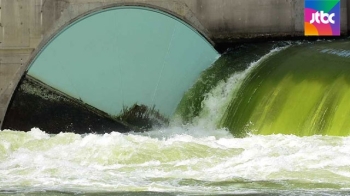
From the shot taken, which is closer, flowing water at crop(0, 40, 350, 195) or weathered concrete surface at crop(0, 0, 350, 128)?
flowing water at crop(0, 40, 350, 195)

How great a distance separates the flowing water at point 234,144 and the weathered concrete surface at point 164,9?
15.3 inches

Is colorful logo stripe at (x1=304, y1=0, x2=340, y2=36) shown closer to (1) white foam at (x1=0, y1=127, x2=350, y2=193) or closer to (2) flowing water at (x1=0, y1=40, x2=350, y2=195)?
(2) flowing water at (x1=0, y1=40, x2=350, y2=195)

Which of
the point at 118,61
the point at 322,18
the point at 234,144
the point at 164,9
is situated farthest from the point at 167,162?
the point at 322,18

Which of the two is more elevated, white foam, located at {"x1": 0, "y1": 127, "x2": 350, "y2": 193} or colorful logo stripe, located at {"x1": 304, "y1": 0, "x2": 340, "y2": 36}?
colorful logo stripe, located at {"x1": 304, "y1": 0, "x2": 340, "y2": 36}

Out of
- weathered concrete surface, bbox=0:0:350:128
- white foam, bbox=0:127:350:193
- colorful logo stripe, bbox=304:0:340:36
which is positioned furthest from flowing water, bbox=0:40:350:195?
colorful logo stripe, bbox=304:0:340:36

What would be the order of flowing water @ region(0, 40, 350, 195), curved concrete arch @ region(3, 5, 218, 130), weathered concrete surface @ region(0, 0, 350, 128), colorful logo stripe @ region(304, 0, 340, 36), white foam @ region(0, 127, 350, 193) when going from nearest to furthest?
flowing water @ region(0, 40, 350, 195) < white foam @ region(0, 127, 350, 193) < curved concrete arch @ region(3, 5, 218, 130) < weathered concrete surface @ region(0, 0, 350, 128) < colorful logo stripe @ region(304, 0, 340, 36)

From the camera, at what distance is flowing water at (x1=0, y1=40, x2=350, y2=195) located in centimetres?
646

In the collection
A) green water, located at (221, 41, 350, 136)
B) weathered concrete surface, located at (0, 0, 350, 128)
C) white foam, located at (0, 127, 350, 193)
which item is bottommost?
white foam, located at (0, 127, 350, 193)

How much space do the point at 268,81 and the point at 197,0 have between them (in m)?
2.44

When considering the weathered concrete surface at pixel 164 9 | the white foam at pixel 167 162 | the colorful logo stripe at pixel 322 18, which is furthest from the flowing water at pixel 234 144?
the colorful logo stripe at pixel 322 18

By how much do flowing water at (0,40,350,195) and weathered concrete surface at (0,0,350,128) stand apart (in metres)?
0.39

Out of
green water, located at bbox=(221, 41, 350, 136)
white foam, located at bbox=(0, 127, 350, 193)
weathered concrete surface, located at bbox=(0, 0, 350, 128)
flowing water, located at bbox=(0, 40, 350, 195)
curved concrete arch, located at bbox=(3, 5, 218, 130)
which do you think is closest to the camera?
flowing water, located at bbox=(0, 40, 350, 195)

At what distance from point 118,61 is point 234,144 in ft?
11.1

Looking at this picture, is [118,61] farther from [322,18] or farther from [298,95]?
[322,18]
